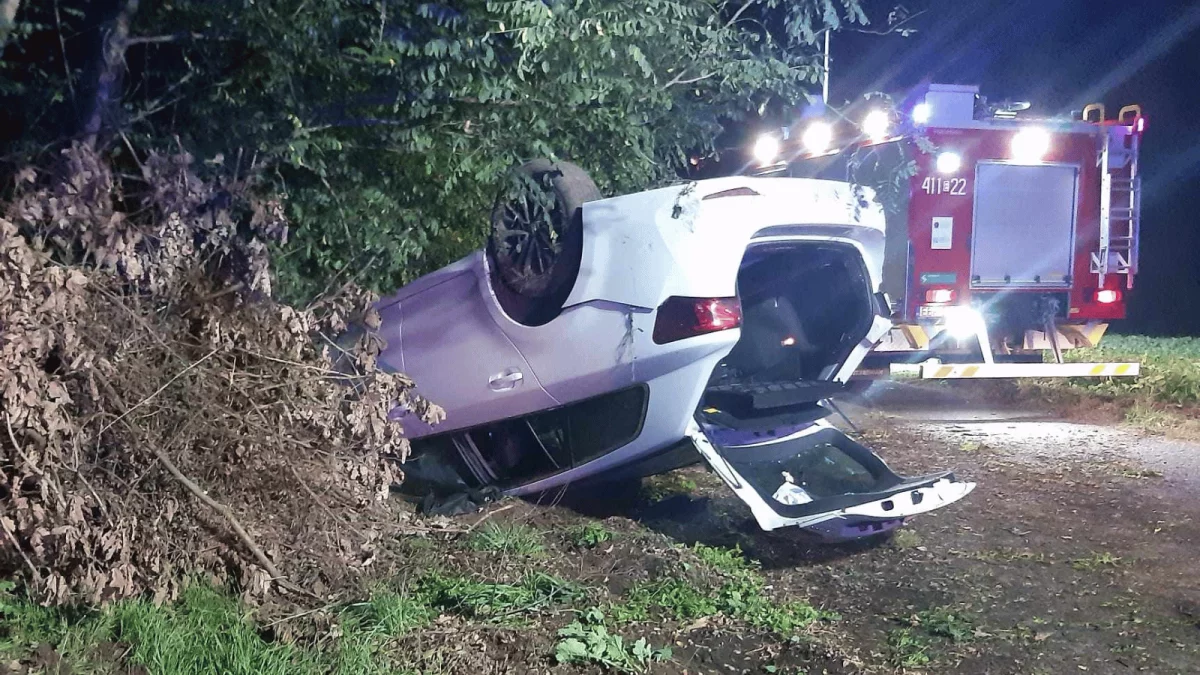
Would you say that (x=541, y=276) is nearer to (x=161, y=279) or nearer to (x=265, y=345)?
(x=265, y=345)

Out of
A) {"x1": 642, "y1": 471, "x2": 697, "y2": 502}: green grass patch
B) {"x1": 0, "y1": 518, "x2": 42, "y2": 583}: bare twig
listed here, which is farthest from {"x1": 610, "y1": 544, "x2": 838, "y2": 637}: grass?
{"x1": 0, "y1": 518, "x2": 42, "y2": 583}: bare twig

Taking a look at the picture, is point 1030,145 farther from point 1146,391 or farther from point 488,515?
point 488,515

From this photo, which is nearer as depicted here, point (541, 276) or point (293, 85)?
point (293, 85)

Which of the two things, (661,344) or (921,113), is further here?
(921,113)

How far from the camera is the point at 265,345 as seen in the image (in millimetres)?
4180

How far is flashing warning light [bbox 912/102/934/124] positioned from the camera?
30.2 feet

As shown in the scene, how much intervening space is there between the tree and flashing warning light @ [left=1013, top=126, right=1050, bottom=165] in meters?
5.00

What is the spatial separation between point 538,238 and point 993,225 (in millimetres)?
6298

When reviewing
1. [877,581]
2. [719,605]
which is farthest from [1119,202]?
[719,605]

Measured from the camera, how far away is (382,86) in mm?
4973

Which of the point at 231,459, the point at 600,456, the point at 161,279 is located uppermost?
the point at 161,279

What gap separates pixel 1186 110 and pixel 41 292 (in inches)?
794

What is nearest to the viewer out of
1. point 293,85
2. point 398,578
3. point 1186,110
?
point 398,578

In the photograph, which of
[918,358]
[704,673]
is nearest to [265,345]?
[704,673]
